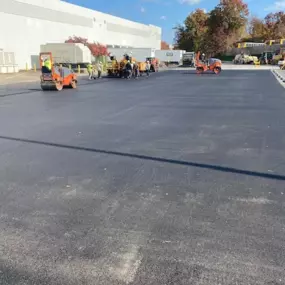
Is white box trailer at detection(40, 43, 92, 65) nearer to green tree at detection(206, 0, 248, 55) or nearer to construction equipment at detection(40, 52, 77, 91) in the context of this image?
construction equipment at detection(40, 52, 77, 91)

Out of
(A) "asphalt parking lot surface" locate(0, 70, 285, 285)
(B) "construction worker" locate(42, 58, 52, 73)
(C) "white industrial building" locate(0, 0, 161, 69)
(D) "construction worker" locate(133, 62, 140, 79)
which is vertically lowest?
(A) "asphalt parking lot surface" locate(0, 70, 285, 285)

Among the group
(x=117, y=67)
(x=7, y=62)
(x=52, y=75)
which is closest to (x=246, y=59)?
(x=117, y=67)

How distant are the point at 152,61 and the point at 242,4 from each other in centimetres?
6024

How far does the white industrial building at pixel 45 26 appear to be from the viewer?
173 ft

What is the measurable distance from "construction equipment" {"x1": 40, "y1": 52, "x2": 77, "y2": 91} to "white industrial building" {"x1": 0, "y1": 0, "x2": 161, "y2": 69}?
31478 millimetres

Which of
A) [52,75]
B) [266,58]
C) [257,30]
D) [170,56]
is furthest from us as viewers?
[257,30]

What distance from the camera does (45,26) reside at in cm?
6041

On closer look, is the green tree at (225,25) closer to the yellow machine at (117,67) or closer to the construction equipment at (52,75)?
the yellow machine at (117,67)

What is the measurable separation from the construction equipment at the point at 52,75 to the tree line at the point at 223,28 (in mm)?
80198

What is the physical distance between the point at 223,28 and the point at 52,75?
84569mm

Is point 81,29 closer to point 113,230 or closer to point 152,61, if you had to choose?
point 152,61

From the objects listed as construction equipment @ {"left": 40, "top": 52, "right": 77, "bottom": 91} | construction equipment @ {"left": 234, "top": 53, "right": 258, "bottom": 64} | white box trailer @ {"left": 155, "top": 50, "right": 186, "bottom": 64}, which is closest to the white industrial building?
white box trailer @ {"left": 155, "top": 50, "right": 186, "bottom": 64}

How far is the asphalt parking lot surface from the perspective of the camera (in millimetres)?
3432

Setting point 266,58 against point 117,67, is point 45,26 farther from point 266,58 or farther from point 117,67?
point 266,58
